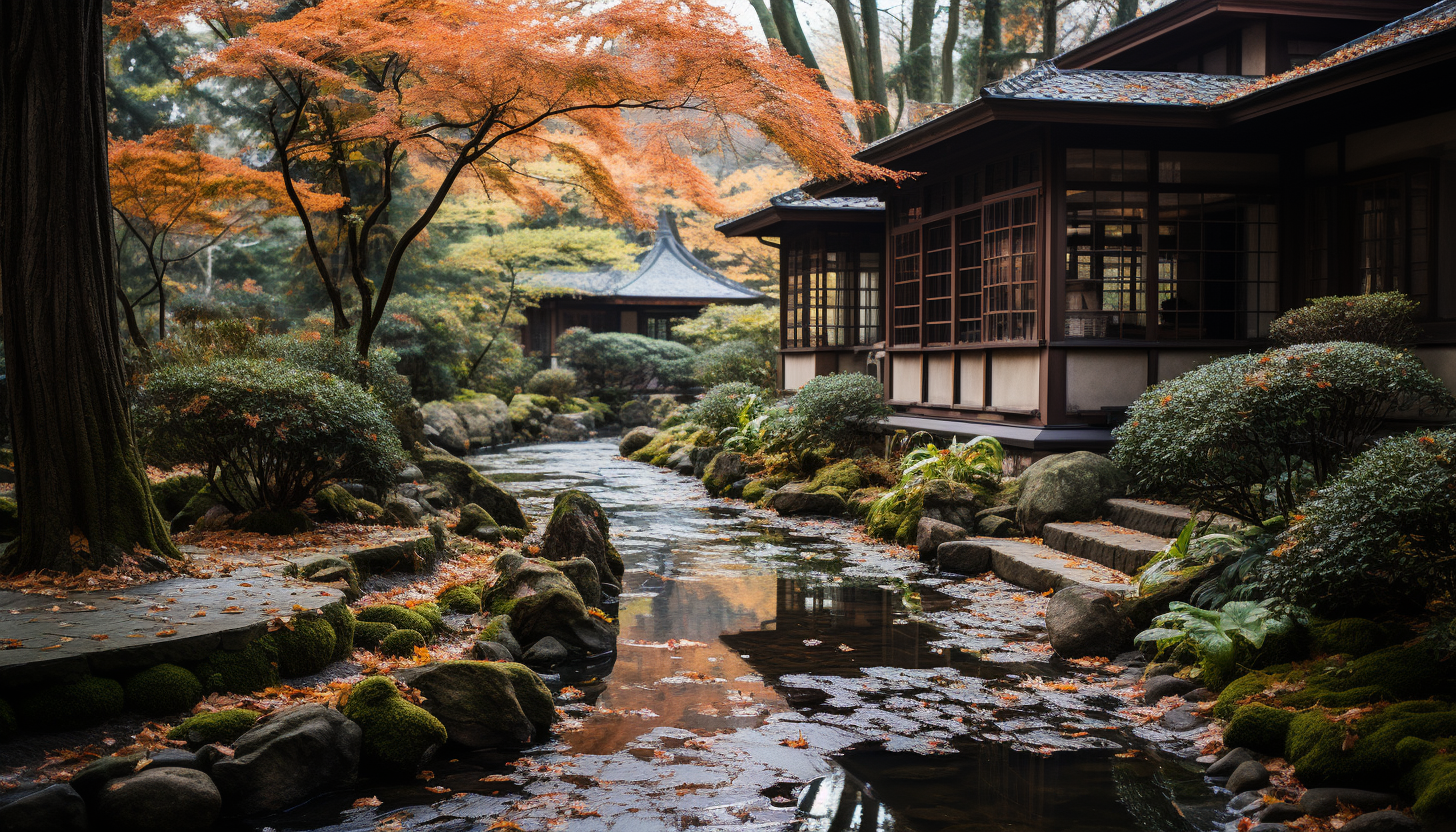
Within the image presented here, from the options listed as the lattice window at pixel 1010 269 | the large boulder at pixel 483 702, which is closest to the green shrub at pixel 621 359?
the lattice window at pixel 1010 269

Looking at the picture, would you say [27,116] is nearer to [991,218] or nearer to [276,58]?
[276,58]

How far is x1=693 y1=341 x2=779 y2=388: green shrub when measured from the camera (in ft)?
79.9

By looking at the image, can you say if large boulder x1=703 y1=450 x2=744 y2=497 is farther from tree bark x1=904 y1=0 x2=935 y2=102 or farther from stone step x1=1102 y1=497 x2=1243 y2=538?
tree bark x1=904 y1=0 x2=935 y2=102

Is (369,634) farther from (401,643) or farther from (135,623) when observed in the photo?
(135,623)

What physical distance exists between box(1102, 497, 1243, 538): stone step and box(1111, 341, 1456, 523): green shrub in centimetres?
62

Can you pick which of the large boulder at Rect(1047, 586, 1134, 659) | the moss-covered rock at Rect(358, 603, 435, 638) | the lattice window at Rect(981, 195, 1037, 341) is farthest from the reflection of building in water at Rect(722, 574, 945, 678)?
the lattice window at Rect(981, 195, 1037, 341)

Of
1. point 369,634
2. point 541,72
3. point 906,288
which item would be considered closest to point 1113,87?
point 906,288

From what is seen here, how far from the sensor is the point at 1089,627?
22.3 ft

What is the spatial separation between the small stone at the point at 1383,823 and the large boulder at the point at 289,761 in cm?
440

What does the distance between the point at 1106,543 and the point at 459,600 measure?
544cm

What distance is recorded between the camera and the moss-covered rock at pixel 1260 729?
16.1ft

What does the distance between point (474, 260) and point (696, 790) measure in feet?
80.0

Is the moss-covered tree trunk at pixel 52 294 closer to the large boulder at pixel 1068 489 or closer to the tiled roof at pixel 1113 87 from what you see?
the large boulder at pixel 1068 489

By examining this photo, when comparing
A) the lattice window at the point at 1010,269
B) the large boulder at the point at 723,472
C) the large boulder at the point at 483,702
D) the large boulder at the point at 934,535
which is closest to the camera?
the large boulder at the point at 483,702
